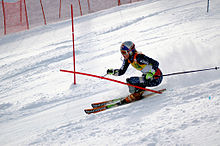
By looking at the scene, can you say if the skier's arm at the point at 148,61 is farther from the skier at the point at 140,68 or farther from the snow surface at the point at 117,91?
the snow surface at the point at 117,91

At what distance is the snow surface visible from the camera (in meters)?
3.18

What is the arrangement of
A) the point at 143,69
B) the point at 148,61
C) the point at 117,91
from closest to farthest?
the point at 148,61
the point at 143,69
the point at 117,91

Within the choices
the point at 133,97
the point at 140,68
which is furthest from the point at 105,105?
the point at 140,68

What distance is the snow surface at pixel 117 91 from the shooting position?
3.18m

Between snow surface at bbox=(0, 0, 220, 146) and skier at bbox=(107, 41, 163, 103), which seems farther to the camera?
skier at bbox=(107, 41, 163, 103)

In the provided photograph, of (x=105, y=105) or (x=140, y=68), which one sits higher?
(x=140, y=68)

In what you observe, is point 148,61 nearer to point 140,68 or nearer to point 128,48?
point 140,68

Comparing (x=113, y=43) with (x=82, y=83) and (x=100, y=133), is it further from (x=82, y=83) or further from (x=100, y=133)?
(x=100, y=133)

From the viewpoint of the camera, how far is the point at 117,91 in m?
5.08

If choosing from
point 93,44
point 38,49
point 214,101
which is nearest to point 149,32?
point 93,44

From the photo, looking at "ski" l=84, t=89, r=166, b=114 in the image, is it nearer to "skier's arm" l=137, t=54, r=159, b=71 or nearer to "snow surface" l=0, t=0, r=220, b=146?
"snow surface" l=0, t=0, r=220, b=146

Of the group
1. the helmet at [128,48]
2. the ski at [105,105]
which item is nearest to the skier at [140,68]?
the helmet at [128,48]

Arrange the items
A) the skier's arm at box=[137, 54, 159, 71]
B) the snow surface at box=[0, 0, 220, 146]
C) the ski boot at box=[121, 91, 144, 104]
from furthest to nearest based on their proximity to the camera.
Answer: the ski boot at box=[121, 91, 144, 104], the skier's arm at box=[137, 54, 159, 71], the snow surface at box=[0, 0, 220, 146]

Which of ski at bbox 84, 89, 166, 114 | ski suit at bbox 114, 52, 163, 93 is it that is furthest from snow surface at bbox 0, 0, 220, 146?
ski suit at bbox 114, 52, 163, 93
